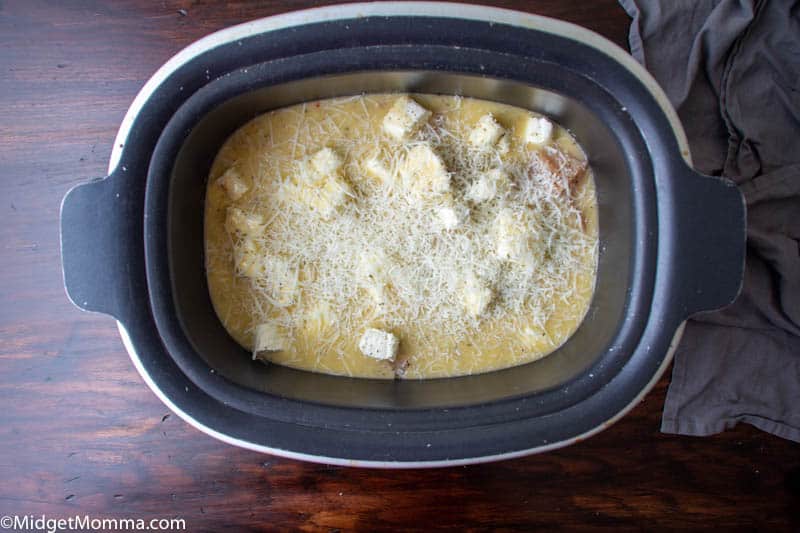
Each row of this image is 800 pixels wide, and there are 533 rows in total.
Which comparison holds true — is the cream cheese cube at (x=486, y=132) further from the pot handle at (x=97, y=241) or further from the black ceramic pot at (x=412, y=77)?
the pot handle at (x=97, y=241)

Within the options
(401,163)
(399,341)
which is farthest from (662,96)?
Answer: (399,341)

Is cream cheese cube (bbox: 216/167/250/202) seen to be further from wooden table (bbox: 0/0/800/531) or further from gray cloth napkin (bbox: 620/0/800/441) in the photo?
gray cloth napkin (bbox: 620/0/800/441)

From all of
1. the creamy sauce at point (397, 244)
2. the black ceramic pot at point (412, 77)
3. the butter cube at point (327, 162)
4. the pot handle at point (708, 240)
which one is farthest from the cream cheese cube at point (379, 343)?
the pot handle at point (708, 240)

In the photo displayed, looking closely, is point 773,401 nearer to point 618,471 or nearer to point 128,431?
point 618,471

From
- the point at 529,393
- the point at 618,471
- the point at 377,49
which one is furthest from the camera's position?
the point at 618,471

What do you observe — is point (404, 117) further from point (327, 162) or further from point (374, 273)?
point (374, 273)

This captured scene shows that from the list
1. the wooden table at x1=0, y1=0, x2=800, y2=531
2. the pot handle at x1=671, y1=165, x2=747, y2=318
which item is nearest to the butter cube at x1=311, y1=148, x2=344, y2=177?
the wooden table at x1=0, y1=0, x2=800, y2=531

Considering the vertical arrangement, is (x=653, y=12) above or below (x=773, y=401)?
above
